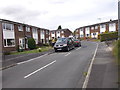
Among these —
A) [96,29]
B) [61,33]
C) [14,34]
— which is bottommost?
[14,34]

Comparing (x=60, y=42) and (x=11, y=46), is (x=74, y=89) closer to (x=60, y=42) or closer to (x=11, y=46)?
(x=60, y=42)

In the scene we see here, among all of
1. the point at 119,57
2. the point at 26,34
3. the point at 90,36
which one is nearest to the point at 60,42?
the point at 26,34

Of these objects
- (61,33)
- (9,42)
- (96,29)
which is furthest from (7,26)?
(61,33)

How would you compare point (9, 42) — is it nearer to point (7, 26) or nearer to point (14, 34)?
point (14, 34)

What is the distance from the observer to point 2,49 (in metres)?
23.5

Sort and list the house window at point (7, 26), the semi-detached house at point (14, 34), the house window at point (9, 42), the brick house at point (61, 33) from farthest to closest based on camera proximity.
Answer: the brick house at point (61, 33) → the house window at point (9, 42) → the house window at point (7, 26) → the semi-detached house at point (14, 34)

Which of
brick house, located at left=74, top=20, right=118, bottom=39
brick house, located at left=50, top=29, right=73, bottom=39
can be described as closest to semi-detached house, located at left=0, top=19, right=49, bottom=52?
brick house, located at left=74, top=20, right=118, bottom=39

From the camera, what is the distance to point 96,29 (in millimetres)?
62250

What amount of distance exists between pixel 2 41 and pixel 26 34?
8663 mm

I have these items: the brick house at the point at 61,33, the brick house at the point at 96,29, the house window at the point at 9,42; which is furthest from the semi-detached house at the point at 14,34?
the brick house at the point at 61,33

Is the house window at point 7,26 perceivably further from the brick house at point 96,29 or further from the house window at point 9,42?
the brick house at point 96,29

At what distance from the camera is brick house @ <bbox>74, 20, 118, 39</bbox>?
5573cm

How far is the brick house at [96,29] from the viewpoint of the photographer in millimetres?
55728

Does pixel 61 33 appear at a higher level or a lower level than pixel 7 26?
higher
